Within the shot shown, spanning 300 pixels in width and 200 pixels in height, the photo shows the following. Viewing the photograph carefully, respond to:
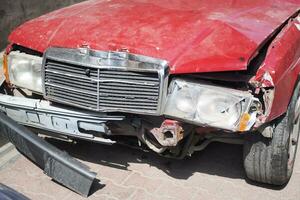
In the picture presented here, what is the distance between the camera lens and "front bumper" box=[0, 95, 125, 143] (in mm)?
3414

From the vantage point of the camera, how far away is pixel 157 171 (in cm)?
406

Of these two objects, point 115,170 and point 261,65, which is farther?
point 115,170

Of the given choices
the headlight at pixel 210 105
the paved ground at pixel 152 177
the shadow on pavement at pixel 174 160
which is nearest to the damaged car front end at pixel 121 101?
the headlight at pixel 210 105

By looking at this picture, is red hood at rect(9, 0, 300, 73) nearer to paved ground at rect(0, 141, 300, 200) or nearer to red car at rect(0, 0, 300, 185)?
red car at rect(0, 0, 300, 185)

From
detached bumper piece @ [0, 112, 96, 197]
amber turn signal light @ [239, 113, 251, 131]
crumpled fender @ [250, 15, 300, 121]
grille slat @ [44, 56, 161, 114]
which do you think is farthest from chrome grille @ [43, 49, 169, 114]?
crumpled fender @ [250, 15, 300, 121]

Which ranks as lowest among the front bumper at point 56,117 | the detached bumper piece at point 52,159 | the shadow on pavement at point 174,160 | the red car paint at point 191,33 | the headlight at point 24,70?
the shadow on pavement at point 174,160

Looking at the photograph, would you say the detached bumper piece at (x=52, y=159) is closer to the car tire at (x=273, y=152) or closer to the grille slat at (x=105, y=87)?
the grille slat at (x=105, y=87)

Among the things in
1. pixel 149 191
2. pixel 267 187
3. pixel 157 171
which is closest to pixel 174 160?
pixel 157 171

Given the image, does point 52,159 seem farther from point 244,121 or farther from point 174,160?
point 244,121

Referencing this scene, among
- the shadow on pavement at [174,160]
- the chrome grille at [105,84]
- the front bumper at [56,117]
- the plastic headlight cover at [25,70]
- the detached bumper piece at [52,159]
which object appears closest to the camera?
the chrome grille at [105,84]

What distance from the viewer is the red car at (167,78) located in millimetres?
3131

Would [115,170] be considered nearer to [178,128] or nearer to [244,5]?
[178,128]

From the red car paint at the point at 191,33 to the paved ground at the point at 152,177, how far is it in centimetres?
82

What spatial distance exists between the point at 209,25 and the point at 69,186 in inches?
62.4
